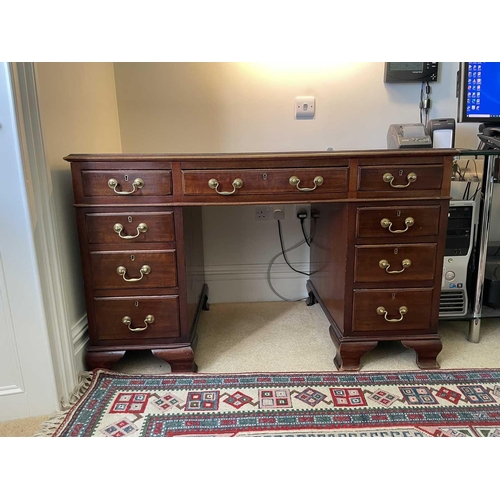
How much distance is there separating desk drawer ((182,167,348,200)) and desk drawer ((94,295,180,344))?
384 millimetres

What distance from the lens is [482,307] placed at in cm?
156

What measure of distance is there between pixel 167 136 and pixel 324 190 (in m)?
0.90

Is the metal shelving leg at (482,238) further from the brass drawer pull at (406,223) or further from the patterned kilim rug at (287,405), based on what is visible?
the brass drawer pull at (406,223)

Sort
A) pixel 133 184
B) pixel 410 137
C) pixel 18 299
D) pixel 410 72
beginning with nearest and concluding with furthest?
pixel 18 299
pixel 133 184
pixel 410 137
pixel 410 72

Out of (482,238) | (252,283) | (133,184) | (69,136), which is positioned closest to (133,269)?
(133,184)

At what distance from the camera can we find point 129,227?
1190 millimetres

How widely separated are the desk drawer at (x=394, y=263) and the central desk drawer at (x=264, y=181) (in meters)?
0.24

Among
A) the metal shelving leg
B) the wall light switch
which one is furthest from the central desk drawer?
the wall light switch

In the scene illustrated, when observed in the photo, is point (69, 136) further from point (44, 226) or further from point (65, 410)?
point (65, 410)

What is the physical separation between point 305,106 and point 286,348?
1100mm

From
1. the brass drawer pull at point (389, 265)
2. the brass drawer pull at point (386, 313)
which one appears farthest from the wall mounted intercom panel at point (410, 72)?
the brass drawer pull at point (386, 313)

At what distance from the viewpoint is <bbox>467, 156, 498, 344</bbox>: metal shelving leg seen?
4.40ft

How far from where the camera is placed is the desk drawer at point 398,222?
1.21 meters

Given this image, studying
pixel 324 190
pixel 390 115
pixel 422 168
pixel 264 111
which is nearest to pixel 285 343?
pixel 324 190
